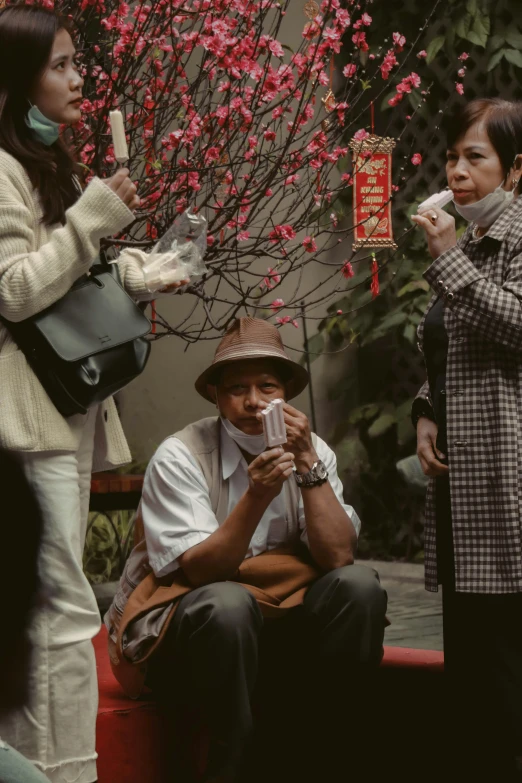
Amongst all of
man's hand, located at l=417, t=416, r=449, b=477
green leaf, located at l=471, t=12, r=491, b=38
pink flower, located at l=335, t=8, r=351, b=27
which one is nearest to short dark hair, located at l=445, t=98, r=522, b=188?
man's hand, located at l=417, t=416, r=449, b=477

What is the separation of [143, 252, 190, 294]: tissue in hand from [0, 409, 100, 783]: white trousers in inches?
18.2

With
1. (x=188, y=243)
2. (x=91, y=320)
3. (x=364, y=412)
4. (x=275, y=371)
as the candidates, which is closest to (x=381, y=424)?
(x=364, y=412)

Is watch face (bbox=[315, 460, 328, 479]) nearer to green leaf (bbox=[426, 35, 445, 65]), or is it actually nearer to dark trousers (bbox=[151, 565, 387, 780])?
dark trousers (bbox=[151, 565, 387, 780])

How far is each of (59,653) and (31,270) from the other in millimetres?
799

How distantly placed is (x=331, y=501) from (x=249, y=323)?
1.85ft

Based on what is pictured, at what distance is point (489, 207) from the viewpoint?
2.86 metres

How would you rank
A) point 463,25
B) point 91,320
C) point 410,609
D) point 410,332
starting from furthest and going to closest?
point 410,332
point 463,25
point 410,609
point 91,320

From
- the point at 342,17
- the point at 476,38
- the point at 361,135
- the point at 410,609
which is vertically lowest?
the point at 410,609

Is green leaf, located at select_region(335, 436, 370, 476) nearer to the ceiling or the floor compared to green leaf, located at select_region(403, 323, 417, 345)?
nearer to the floor

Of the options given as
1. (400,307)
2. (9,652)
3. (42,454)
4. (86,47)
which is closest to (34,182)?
(42,454)

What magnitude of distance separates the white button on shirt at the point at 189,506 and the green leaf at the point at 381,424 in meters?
3.57

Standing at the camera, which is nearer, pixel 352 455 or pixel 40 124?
pixel 40 124

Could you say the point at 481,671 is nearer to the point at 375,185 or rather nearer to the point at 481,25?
the point at 375,185

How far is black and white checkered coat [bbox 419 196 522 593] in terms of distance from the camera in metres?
2.71
